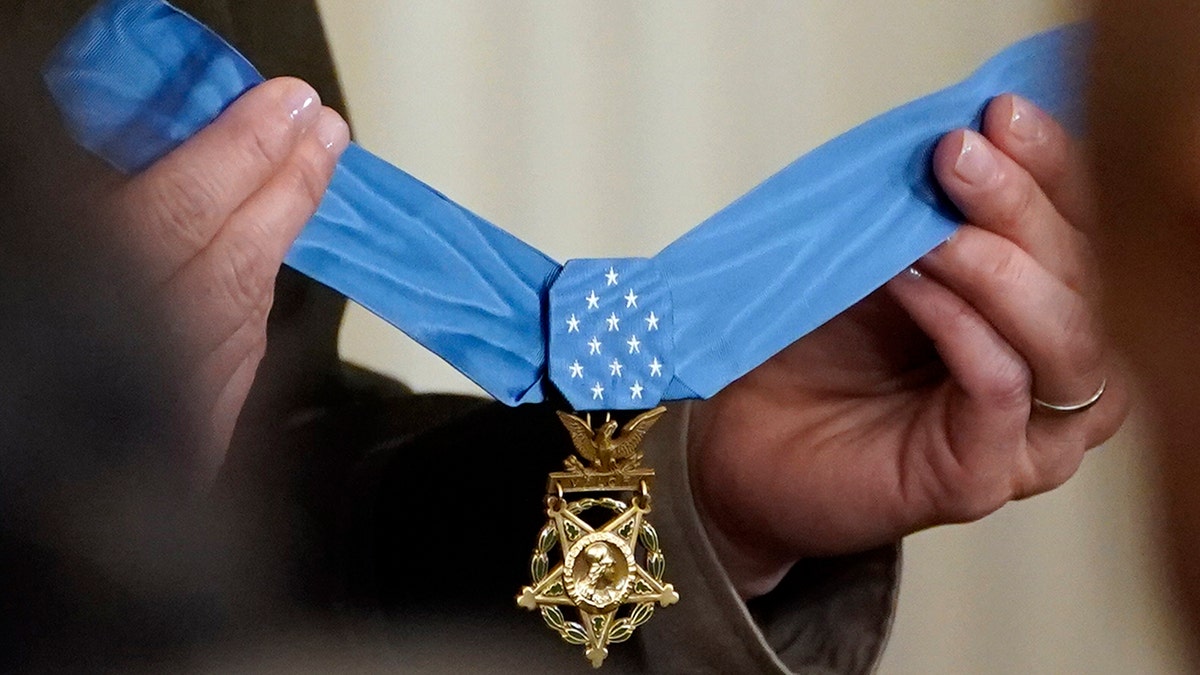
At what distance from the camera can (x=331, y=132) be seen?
360 millimetres

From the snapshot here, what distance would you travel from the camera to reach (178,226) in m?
0.34

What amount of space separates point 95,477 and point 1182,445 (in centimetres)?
42

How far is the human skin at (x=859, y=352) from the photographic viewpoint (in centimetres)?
35

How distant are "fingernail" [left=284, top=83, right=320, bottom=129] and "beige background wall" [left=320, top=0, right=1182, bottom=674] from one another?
0.19ft

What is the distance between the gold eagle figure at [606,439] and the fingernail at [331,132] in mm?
126

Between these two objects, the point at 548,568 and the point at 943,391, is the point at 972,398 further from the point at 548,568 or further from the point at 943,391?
the point at 548,568

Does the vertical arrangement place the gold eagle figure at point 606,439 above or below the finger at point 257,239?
below

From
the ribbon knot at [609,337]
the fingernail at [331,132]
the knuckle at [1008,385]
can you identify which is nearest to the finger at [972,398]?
the knuckle at [1008,385]

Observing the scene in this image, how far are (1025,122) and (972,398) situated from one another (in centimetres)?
12

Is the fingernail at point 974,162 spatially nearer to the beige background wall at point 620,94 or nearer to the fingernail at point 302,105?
the beige background wall at point 620,94

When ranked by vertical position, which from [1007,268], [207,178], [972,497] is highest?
[207,178]

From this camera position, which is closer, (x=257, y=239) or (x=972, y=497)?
(x=257, y=239)

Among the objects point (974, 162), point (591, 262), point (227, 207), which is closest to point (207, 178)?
point (227, 207)

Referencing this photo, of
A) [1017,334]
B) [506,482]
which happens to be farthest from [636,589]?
[1017,334]
